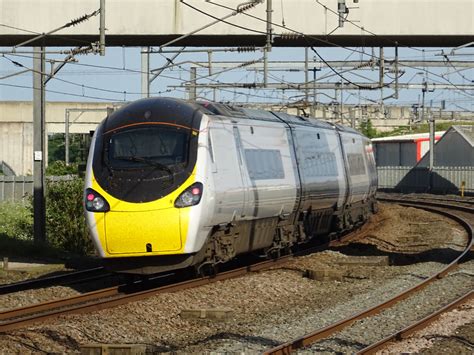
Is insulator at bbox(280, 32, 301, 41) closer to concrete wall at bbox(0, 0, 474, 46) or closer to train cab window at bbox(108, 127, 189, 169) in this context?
concrete wall at bbox(0, 0, 474, 46)

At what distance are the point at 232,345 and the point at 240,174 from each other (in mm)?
5984

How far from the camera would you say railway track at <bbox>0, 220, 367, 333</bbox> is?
11903 millimetres

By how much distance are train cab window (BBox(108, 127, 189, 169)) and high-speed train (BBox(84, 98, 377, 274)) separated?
0.01 meters

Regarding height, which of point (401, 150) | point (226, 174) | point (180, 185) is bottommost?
point (180, 185)

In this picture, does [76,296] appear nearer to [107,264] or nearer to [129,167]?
[107,264]

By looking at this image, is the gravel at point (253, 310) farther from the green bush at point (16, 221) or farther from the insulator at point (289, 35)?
the green bush at point (16, 221)

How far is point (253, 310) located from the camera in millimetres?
13172

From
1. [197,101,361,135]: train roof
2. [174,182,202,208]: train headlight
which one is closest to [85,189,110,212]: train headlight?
[174,182,202,208]: train headlight

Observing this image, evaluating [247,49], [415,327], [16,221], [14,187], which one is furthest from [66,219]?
[415,327]

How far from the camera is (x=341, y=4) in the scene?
2055cm

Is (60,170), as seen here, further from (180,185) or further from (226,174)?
(180,185)

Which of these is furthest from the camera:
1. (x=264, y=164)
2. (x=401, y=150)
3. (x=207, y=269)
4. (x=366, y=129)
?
(x=366, y=129)

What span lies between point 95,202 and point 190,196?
1.46 meters

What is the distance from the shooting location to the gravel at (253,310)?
10.3m
